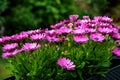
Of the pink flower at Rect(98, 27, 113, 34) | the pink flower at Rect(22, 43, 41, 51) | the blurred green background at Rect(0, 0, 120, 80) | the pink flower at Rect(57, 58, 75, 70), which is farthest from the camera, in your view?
the blurred green background at Rect(0, 0, 120, 80)

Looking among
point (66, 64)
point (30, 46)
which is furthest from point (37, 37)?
point (66, 64)

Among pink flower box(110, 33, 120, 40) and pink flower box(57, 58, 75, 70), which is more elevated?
pink flower box(110, 33, 120, 40)

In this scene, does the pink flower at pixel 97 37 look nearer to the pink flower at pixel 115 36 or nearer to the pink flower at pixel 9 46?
Result: the pink flower at pixel 115 36

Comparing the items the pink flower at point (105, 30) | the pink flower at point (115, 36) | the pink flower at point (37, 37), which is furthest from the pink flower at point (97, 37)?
the pink flower at point (37, 37)

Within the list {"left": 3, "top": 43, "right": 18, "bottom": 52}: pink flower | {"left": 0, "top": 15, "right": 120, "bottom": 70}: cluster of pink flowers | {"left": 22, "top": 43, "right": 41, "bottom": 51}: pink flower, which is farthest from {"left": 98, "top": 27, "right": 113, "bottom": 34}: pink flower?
{"left": 3, "top": 43, "right": 18, "bottom": 52}: pink flower

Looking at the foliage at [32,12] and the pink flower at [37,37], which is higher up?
the foliage at [32,12]

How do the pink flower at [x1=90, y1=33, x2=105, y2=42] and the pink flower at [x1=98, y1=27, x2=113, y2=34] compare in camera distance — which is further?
the pink flower at [x1=98, y1=27, x2=113, y2=34]

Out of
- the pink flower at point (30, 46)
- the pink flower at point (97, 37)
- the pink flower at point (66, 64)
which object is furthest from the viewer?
the pink flower at point (97, 37)

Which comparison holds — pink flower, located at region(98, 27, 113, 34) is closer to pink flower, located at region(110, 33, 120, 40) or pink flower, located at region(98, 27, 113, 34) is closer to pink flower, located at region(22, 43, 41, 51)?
pink flower, located at region(110, 33, 120, 40)

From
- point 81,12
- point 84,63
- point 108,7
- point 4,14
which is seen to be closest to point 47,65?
point 84,63
